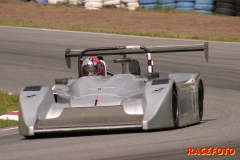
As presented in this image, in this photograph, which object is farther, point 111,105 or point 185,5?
point 185,5

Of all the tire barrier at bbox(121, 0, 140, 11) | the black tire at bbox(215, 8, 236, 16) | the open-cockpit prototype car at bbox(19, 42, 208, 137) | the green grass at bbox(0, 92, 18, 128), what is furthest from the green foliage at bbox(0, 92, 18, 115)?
the tire barrier at bbox(121, 0, 140, 11)

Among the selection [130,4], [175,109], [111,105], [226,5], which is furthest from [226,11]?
[111,105]

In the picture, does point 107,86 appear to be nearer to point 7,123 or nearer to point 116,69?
point 7,123

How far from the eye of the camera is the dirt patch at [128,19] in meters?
23.5

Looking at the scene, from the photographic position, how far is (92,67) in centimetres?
989

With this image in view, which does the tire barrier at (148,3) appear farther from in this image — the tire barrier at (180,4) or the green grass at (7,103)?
the green grass at (7,103)

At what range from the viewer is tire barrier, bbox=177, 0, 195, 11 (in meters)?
26.9

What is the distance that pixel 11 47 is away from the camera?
1973 cm

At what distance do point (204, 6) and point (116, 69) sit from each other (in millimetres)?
11056

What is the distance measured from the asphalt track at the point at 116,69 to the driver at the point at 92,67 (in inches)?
53.1

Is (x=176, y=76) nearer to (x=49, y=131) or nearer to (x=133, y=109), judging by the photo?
(x=133, y=109)

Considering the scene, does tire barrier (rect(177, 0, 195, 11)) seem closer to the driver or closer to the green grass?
the green grass

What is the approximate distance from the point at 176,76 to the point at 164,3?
17.5 m

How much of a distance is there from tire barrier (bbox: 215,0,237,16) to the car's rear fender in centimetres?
1751
